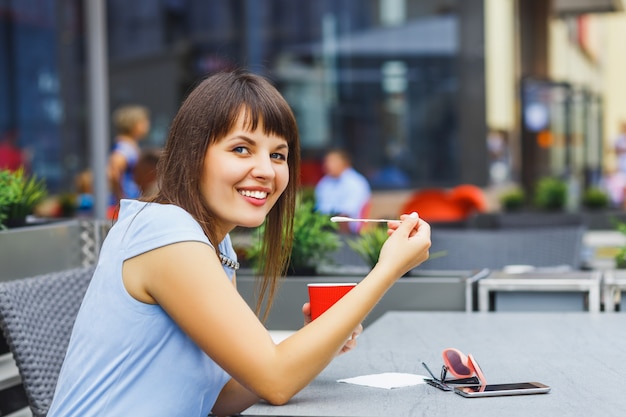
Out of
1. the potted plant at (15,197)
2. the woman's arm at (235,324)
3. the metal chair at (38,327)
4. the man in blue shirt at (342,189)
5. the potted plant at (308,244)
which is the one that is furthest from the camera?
the man in blue shirt at (342,189)

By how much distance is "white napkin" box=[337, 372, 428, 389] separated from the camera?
6.71 feet

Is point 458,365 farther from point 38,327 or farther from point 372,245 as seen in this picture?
point 372,245

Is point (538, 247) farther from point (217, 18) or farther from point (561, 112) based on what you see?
point (561, 112)

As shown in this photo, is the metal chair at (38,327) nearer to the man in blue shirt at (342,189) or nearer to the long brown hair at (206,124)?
the long brown hair at (206,124)

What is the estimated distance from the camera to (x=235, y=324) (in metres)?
1.75

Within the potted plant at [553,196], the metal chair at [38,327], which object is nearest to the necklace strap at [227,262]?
the metal chair at [38,327]

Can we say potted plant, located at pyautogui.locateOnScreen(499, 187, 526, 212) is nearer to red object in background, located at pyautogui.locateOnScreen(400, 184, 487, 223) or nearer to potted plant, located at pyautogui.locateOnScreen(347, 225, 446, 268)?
red object in background, located at pyautogui.locateOnScreen(400, 184, 487, 223)

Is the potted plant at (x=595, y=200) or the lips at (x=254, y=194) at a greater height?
the lips at (x=254, y=194)

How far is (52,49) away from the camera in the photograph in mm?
12047

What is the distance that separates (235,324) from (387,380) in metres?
0.47

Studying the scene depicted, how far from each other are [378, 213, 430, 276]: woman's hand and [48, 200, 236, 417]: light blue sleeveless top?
33 centimetres

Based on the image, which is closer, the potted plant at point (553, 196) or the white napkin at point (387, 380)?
the white napkin at point (387, 380)

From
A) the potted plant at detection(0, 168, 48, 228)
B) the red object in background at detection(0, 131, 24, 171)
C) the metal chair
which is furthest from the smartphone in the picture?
the red object in background at detection(0, 131, 24, 171)

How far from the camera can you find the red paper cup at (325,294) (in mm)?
1896
